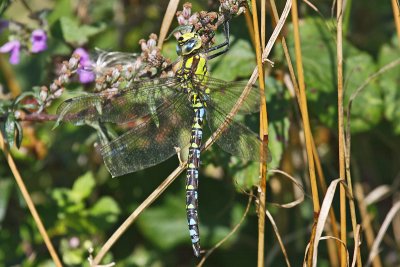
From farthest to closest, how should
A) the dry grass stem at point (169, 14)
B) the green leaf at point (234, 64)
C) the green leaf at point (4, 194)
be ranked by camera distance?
the green leaf at point (4, 194), the green leaf at point (234, 64), the dry grass stem at point (169, 14)

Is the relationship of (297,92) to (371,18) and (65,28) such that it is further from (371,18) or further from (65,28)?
(371,18)

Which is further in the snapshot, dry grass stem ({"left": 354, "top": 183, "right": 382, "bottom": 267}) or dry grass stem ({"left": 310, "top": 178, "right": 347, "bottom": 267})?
dry grass stem ({"left": 354, "top": 183, "right": 382, "bottom": 267})

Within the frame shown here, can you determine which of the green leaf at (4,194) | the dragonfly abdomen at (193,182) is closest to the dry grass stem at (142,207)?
the dragonfly abdomen at (193,182)

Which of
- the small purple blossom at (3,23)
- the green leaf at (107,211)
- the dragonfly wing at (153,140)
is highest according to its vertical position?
the small purple blossom at (3,23)

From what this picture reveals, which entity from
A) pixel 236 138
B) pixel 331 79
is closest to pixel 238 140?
pixel 236 138

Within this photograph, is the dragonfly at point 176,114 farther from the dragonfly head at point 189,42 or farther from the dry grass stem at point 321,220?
the dry grass stem at point 321,220

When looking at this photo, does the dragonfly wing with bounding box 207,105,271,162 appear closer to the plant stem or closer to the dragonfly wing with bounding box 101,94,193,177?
the dragonfly wing with bounding box 101,94,193,177

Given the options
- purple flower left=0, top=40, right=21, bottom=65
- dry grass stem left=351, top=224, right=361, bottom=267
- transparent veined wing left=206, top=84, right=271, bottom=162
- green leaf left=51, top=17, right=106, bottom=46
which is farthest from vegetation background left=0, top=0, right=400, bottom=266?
dry grass stem left=351, top=224, right=361, bottom=267
